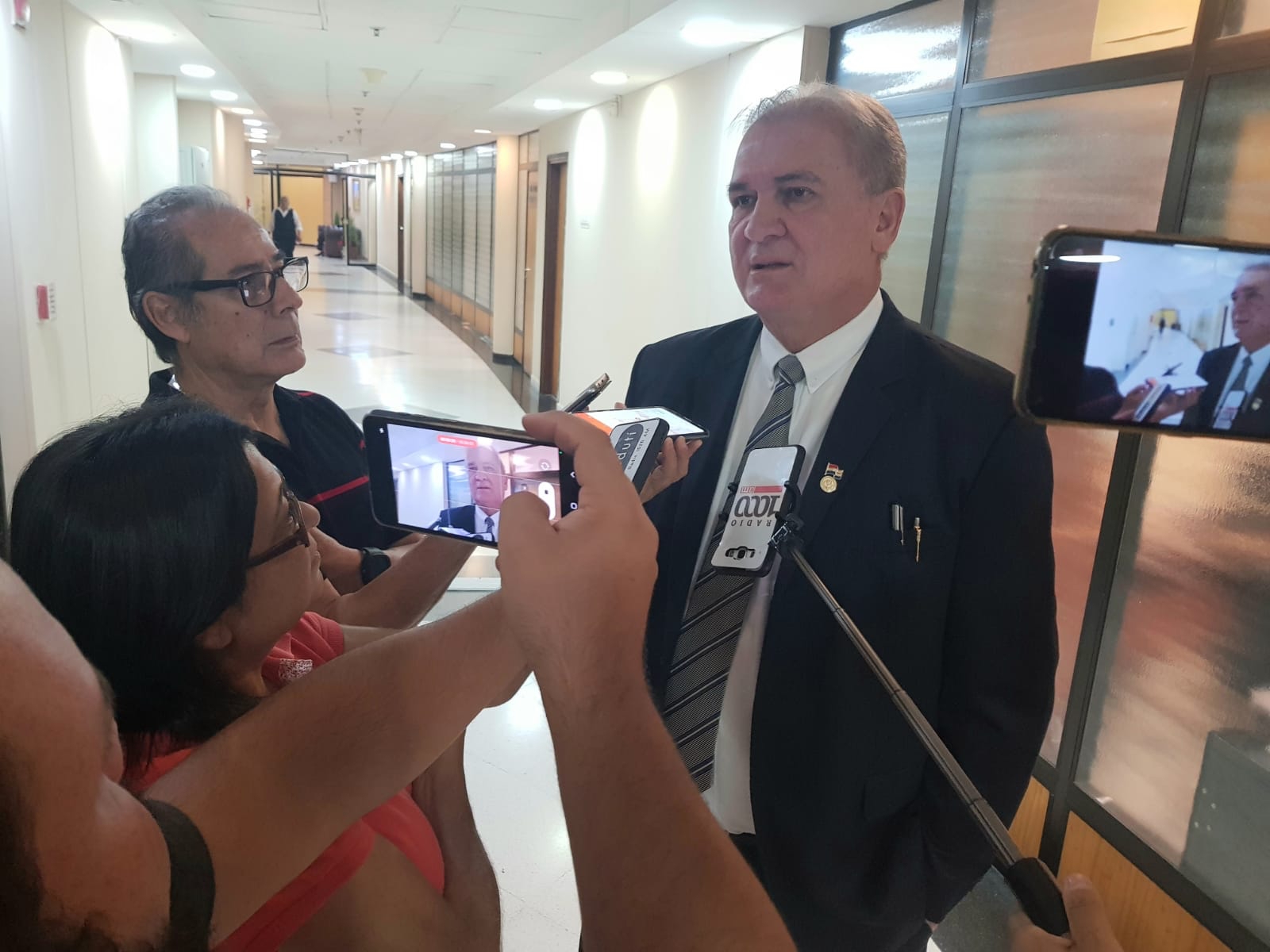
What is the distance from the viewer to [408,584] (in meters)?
1.27

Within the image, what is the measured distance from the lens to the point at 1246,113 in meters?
1.78

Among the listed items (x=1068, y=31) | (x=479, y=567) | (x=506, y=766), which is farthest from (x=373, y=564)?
(x=479, y=567)

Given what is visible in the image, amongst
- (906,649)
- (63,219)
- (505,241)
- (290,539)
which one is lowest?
(906,649)

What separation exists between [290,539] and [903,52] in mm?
3124

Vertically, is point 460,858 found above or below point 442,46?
below

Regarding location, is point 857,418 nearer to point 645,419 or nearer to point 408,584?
point 645,419

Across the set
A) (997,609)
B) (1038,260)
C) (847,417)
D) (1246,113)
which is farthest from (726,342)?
(1246,113)

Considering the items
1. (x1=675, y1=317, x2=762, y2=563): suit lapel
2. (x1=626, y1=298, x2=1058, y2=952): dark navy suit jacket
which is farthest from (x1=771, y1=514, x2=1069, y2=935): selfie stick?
(x1=675, y1=317, x2=762, y2=563): suit lapel

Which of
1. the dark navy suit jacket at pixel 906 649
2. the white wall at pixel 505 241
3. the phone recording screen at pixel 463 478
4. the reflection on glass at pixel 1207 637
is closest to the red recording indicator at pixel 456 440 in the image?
the phone recording screen at pixel 463 478

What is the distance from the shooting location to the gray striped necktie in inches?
51.4

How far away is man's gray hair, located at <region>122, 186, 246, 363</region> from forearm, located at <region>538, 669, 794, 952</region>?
1.42 metres

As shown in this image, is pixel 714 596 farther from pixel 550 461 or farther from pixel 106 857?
pixel 106 857

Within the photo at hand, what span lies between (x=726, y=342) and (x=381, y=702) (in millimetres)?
1020

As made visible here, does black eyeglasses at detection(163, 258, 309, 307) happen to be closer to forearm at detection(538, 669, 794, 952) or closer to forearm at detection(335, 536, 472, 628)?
forearm at detection(335, 536, 472, 628)
